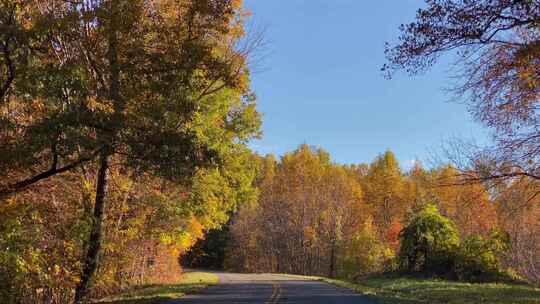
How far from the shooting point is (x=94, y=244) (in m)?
17.3

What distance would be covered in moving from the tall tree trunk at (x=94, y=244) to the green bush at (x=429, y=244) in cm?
1845

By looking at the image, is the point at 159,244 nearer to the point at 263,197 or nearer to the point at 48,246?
the point at 48,246

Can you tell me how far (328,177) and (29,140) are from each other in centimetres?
5203

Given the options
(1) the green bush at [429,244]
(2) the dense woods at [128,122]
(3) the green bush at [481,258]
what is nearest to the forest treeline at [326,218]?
(1) the green bush at [429,244]

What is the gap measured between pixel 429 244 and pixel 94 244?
19.0 m

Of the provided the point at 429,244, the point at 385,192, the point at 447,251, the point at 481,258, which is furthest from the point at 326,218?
the point at 481,258

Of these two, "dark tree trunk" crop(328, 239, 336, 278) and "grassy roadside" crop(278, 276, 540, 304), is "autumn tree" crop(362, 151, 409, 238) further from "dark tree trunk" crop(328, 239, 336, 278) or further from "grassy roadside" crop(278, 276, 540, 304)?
"grassy roadside" crop(278, 276, 540, 304)

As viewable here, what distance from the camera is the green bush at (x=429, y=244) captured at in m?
28.2

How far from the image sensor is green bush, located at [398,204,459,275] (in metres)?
28.2

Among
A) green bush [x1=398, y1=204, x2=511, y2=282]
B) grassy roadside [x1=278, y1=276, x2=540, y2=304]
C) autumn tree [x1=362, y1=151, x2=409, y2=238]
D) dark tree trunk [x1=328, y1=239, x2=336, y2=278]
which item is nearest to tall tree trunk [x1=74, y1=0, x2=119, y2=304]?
grassy roadside [x1=278, y1=276, x2=540, y2=304]

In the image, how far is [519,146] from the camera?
13570 mm

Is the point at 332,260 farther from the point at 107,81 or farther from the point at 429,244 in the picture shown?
the point at 107,81

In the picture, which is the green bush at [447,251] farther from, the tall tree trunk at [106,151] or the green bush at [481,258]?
the tall tree trunk at [106,151]

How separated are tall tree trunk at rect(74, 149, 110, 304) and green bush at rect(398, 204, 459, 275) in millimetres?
18449
